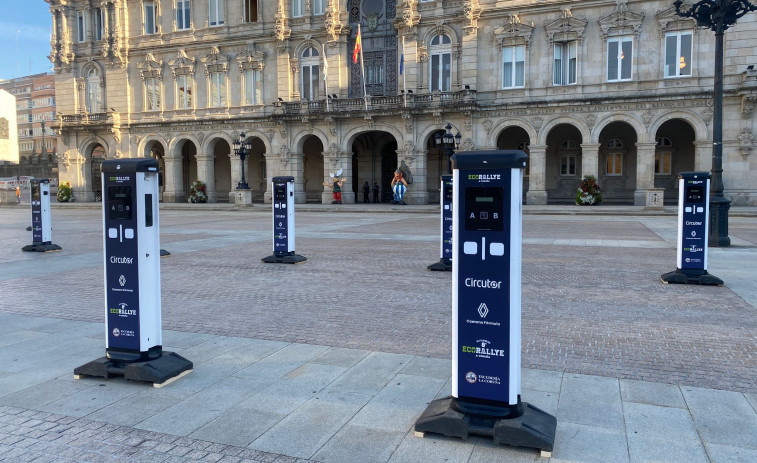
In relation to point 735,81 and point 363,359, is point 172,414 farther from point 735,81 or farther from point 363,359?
point 735,81

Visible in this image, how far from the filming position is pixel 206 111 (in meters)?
44.6

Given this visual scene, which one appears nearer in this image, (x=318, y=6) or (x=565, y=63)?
(x=565, y=63)

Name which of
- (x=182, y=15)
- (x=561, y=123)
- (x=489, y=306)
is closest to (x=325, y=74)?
(x=182, y=15)

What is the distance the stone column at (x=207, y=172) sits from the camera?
45.0 m

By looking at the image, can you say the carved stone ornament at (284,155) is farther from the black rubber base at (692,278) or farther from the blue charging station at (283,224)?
the black rubber base at (692,278)

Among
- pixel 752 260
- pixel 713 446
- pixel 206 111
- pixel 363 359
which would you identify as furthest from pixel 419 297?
pixel 206 111

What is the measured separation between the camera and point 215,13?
144ft

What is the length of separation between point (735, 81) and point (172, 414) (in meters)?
36.1

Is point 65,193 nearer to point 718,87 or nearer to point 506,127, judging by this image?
point 506,127

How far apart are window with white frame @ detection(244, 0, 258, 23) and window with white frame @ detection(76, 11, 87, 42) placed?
15.4 meters

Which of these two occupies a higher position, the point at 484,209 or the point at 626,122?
the point at 626,122

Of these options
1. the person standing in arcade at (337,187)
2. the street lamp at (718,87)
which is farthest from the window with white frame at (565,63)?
the street lamp at (718,87)

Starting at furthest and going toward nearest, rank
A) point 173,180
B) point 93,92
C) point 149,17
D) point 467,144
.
A: point 93,92 < point 173,180 < point 149,17 < point 467,144

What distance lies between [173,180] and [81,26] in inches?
619
